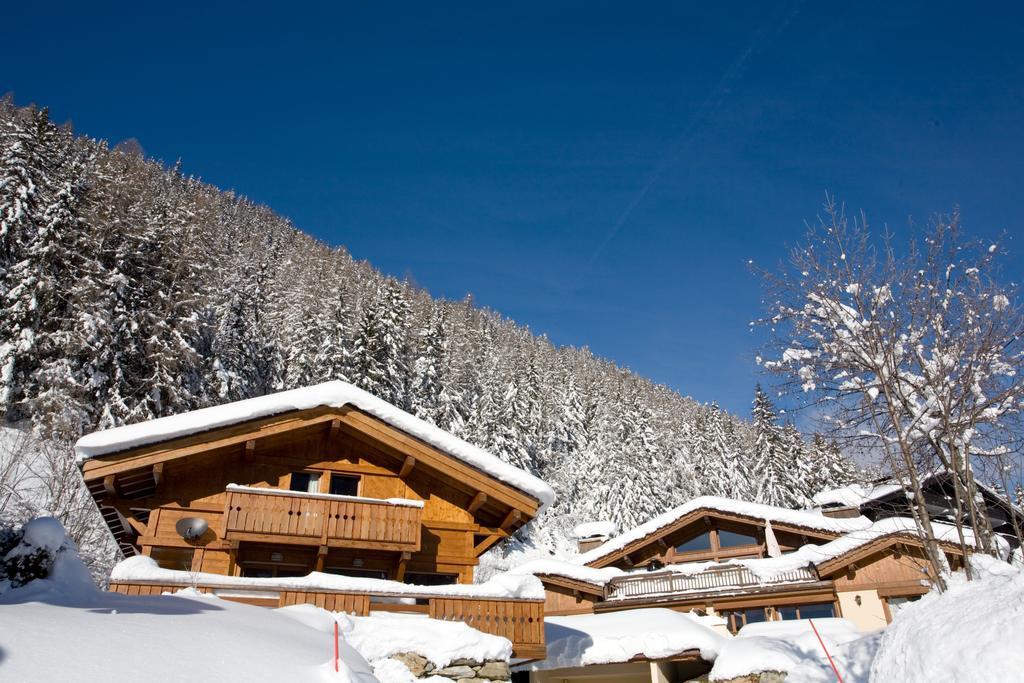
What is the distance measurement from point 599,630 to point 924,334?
1480cm

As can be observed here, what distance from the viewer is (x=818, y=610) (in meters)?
24.2

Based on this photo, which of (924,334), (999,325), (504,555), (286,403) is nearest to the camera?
(999,325)

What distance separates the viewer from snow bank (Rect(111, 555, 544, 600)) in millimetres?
10492

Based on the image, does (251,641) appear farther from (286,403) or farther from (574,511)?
(574,511)

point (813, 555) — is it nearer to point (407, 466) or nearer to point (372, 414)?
point (407, 466)

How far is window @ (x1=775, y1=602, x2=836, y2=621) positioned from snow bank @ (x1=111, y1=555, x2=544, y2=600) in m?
16.8

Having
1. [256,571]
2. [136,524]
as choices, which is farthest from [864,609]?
[136,524]

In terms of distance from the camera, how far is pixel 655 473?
51.8 meters

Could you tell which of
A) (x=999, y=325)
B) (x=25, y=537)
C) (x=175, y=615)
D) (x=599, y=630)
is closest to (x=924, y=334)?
(x=999, y=325)

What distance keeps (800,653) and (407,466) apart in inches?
523

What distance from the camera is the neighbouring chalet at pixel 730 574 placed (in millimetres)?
21562

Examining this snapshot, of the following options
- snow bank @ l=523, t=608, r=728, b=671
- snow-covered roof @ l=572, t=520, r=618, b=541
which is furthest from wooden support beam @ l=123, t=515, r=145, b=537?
snow-covered roof @ l=572, t=520, r=618, b=541

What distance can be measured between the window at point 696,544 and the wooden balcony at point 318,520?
18846mm

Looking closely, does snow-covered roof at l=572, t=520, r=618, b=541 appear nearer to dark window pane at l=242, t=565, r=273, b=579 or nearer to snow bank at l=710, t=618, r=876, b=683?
snow bank at l=710, t=618, r=876, b=683
